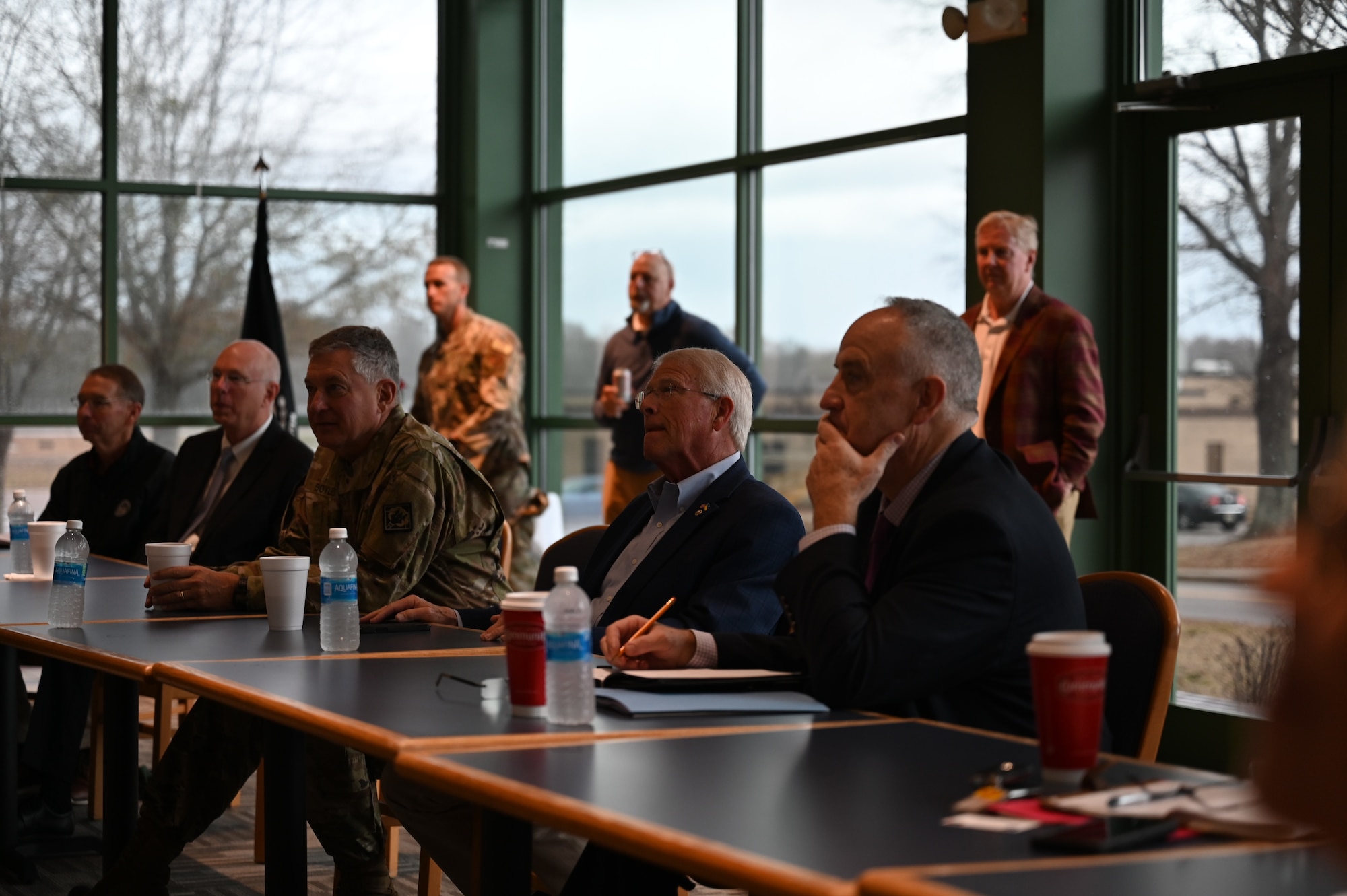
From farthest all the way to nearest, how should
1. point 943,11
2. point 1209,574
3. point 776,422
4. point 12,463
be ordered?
1. point 12,463
2. point 776,422
3. point 943,11
4. point 1209,574

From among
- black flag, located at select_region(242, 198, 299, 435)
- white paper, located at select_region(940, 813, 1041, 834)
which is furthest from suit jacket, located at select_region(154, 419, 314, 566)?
black flag, located at select_region(242, 198, 299, 435)

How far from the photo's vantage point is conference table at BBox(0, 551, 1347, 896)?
1241mm

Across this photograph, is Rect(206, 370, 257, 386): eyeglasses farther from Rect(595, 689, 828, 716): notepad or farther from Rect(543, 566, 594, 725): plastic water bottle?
Rect(543, 566, 594, 725): plastic water bottle

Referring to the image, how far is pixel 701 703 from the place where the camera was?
1.99 metres

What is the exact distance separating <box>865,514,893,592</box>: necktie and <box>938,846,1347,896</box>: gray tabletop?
1031 mm

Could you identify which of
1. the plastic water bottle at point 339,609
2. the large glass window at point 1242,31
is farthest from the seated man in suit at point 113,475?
the large glass window at point 1242,31

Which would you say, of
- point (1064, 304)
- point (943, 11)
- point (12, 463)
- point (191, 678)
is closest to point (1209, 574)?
point (1064, 304)

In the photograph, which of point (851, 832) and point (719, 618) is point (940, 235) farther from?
point (851, 832)

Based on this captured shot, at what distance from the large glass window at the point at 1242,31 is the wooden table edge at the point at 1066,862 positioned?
149 inches

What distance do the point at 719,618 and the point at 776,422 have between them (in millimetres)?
4060

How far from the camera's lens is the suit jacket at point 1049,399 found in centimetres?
448

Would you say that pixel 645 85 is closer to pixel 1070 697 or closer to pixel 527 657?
pixel 527 657

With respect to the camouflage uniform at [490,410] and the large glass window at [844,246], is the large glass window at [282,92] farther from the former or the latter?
the large glass window at [844,246]

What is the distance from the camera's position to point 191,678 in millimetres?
2232
